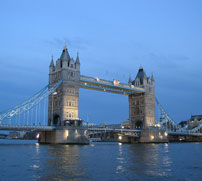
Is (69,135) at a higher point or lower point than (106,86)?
lower

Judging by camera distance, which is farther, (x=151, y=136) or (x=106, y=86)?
(x=151, y=136)

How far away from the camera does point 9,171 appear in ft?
72.2

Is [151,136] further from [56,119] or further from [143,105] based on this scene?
[56,119]

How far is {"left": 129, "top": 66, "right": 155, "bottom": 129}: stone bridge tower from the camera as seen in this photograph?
89.7 m

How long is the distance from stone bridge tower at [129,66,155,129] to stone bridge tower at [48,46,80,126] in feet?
87.3

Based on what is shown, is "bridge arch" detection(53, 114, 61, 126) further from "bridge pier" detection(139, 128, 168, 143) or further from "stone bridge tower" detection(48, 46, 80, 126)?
"bridge pier" detection(139, 128, 168, 143)

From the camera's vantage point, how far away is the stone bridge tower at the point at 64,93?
6938 centimetres

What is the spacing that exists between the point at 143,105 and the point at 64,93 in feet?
99.9

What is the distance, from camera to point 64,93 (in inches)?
2736

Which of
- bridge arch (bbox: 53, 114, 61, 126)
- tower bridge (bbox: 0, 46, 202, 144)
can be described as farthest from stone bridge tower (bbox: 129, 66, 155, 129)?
bridge arch (bbox: 53, 114, 61, 126)

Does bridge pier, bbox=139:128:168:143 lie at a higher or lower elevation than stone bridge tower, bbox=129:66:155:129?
lower

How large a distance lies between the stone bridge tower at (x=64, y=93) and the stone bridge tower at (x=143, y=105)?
26.6m

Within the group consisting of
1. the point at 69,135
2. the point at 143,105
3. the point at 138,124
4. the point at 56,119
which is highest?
the point at 143,105

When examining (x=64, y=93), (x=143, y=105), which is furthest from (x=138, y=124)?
(x=64, y=93)
